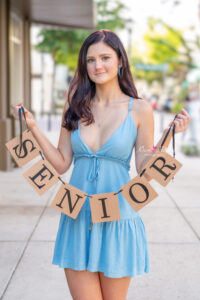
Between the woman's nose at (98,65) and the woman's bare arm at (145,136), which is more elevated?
the woman's nose at (98,65)

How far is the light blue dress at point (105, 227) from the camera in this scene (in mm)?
2283

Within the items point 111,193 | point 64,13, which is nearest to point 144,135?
point 111,193

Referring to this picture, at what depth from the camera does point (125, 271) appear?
230cm

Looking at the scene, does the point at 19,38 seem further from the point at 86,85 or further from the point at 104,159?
the point at 104,159

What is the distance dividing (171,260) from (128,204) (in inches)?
82.0

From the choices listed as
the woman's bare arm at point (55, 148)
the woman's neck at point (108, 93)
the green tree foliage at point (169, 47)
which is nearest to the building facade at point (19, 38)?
the woman's bare arm at point (55, 148)

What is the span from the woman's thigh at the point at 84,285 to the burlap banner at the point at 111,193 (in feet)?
0.99

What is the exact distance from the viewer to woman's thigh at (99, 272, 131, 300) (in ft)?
7.64

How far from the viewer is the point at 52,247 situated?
178 inches

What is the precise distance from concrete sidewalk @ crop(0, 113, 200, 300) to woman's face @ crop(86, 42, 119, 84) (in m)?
1.89

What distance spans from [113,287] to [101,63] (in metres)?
1.17

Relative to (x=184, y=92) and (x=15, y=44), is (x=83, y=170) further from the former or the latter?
(x=184, y=92)

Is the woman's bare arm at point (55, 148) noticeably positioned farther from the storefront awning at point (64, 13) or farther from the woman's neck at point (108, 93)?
the storefront awning at point (64, 13)

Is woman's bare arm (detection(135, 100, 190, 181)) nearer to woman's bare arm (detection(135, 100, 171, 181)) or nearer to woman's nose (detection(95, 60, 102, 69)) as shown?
woman's bare arm (detection(135, 100, 171, 181))
